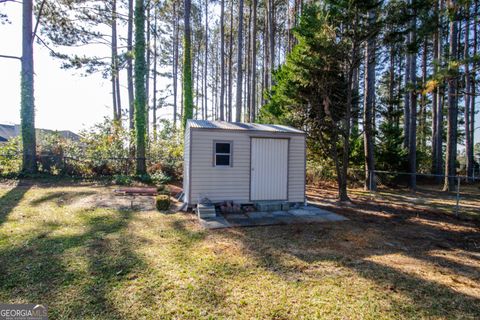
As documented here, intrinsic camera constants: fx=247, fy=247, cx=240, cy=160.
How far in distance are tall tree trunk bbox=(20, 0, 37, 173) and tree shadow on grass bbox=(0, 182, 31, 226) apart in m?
2.14

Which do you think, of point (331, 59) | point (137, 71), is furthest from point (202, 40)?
point (331, 59)

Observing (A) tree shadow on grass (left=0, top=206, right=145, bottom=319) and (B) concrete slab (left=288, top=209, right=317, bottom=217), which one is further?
(B) concrete slab (left=288, top=209, right=317, bottom=217)

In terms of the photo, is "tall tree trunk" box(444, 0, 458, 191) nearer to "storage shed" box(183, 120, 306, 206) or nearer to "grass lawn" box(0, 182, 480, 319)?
"grass lawn" box(0, 182, 480, 319)

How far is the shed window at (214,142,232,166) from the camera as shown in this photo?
6.41 m

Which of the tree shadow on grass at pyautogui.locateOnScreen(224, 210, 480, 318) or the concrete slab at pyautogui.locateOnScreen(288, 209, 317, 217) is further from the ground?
the concrete slab at pyautogui.locateOnScreen(288, 209, 317, 217)

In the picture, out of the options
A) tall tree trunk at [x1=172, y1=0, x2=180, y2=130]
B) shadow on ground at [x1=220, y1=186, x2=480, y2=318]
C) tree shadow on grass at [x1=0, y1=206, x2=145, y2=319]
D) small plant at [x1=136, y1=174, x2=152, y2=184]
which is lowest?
shadow on ground at [x1=220, y1=186, x2=480, y2=318]

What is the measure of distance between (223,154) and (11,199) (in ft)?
19.7

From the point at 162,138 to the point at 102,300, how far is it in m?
11.2

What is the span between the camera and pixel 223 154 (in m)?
6.44

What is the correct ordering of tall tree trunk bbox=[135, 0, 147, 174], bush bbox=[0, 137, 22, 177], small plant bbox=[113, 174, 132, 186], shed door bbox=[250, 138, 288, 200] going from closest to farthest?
1. shed door bbox=[250, 138, 288, 200]
2. small plant bbox=[113, 174, 132, 186]
3. bush bbox=[0, 137, 22, 177]
4. tall tree trunk bbox=[135, 0, 147, 174]

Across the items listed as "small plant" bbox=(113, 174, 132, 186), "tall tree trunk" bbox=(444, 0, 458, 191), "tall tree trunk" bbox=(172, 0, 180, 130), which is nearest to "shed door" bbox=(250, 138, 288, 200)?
"small plant" bbox=(113, 174, 132, 186)

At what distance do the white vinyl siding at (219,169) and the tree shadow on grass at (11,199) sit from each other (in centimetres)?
396

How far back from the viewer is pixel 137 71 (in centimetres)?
1123

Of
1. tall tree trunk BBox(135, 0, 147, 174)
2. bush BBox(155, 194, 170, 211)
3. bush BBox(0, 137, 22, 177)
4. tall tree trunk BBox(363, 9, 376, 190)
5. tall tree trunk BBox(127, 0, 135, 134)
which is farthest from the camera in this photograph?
tall tree trunk BBox(127, 0, 135, 134)
